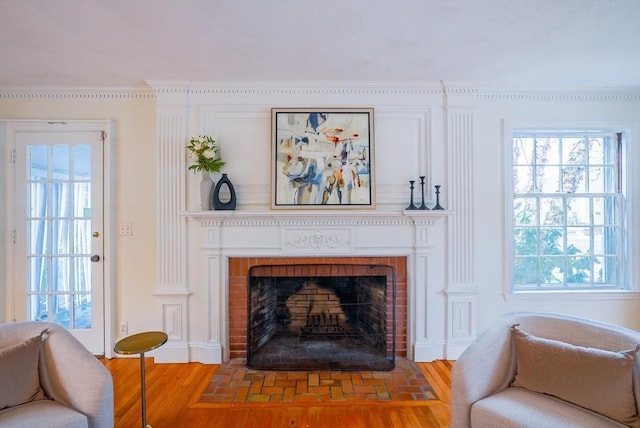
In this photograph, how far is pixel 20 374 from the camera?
160 cm

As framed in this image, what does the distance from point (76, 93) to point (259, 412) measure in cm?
315

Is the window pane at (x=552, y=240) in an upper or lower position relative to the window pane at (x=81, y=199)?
lower

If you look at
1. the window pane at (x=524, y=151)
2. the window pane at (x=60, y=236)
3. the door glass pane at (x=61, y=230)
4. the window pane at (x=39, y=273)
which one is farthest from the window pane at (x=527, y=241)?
the window pane at (x=39, y=273)

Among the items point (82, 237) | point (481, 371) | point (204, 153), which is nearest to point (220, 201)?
point (204, 153)

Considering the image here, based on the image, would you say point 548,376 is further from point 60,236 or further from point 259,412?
point 60,236

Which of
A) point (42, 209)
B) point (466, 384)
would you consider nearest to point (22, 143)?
point (42, 209)

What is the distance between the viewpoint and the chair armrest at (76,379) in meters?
1.58

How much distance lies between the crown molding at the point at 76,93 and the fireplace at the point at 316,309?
176 centimetres

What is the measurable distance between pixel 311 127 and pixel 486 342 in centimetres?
211

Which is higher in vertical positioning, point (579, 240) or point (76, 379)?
point (579, 240)

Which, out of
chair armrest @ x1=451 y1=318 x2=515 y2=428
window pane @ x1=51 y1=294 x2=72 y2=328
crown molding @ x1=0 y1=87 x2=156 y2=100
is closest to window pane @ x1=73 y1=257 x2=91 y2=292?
window pane @ x1=51 y1=294 x2=72 y2=328

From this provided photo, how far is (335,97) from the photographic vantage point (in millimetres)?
2904

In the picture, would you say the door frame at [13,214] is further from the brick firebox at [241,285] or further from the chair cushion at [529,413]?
the chair cushion at [529,413]

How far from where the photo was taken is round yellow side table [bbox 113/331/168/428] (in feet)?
5.82
